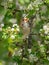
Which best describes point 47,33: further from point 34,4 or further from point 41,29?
point 34,4

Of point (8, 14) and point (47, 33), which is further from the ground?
point (8, 14)

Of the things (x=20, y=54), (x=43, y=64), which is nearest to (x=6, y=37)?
(x=20, y=54)

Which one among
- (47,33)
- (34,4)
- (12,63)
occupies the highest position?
(34,4)

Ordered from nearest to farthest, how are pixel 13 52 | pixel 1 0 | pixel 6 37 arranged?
pixel 6 37 → pixel 13 52 → pixel 1 0

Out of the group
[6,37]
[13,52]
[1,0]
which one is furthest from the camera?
[1,0]

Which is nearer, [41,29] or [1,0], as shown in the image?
[41,29]

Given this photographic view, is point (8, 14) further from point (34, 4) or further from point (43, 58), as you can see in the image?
point (43, 58)

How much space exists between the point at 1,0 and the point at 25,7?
229mm

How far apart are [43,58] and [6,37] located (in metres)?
0.34

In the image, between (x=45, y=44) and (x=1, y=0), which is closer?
(x=45, y=44)

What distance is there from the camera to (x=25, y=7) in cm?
284

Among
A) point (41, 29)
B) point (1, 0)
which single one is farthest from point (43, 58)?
point (1, 0)

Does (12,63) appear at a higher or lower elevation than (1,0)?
lower

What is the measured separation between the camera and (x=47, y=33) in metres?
2.62
